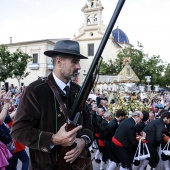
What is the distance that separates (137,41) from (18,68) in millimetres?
16150

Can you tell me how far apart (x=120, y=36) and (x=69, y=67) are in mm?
51479

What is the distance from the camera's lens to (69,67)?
7.28 feet

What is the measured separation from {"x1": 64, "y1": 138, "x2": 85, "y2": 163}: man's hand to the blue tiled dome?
5024 cm

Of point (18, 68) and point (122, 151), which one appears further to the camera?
point (18, 68)

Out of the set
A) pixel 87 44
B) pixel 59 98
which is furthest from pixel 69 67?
pixel 87 44

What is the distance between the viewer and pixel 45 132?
2012mm

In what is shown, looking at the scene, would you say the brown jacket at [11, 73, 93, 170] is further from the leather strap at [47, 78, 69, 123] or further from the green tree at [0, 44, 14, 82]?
the green tree at [0, 44, 14, 82]

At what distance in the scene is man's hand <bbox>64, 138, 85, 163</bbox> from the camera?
2.01 m

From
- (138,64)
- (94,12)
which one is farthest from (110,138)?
(94,12)

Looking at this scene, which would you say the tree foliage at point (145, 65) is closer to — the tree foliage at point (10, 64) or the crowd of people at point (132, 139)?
the tree foliage at point (10, 64)

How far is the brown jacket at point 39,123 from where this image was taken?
1998 millimetres

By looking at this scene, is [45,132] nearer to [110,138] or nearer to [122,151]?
[122,151]

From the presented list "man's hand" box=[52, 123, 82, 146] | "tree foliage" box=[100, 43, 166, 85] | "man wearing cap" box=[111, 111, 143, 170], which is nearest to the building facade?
"tree foliage" box=[100, 43, 166, 85]

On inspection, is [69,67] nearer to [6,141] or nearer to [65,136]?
[65,136]
